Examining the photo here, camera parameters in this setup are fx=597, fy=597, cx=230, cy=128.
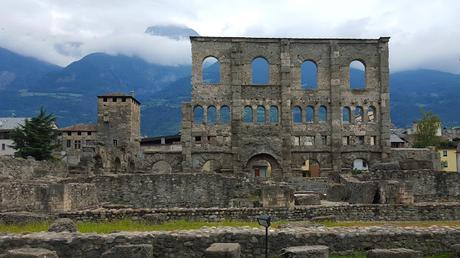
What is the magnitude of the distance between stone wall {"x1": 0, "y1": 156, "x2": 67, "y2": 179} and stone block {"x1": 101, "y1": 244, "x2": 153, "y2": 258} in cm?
1842

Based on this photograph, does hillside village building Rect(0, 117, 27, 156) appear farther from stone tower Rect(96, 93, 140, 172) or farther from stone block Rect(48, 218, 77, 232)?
stone block Rect(48, 218, 77, 232)

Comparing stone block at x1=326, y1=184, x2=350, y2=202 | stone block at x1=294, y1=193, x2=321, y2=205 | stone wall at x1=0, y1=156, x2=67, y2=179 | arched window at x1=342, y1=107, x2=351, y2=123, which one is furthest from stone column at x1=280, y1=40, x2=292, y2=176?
stone block at x1=294, y1=193, x2=321, y2=205

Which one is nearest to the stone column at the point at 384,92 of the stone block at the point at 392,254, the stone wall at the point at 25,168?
the stone wall at the point at 25,168

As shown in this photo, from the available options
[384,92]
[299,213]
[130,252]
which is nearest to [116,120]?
[384,92]

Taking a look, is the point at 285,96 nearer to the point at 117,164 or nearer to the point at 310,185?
the point at 117,164

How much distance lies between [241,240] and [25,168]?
77.2 ft

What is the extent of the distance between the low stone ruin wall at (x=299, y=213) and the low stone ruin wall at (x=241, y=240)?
6.71 m

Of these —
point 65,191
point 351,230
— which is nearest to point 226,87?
point 65,191

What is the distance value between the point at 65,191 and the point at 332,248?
12358 millimetres

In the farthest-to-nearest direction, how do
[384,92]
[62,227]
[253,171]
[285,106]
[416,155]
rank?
1. [253,171]
2. [384,92]
3. [285,106]
4. [416,155]
5. [62,227]

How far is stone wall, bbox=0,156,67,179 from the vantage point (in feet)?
102

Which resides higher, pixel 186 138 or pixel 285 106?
pixel 285 106

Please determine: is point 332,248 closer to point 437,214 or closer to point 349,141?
point 437,214

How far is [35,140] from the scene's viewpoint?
62344 mm
